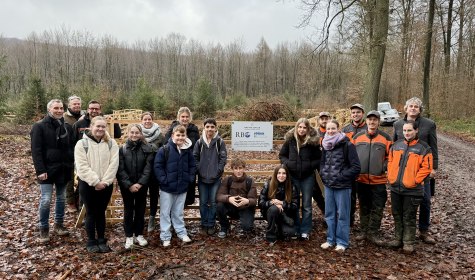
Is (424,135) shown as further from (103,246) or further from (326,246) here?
(103,246)

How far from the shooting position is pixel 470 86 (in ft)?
78.5

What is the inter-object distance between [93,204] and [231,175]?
2.04 m

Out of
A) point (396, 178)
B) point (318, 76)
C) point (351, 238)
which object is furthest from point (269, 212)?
point (318, 76)

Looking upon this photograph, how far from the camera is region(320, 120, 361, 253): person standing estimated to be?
472cm

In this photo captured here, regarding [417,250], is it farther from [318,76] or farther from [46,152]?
[318,76]

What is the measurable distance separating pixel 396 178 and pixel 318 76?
42215 millimetres

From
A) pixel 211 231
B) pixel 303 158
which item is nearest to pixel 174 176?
pixel 211 231

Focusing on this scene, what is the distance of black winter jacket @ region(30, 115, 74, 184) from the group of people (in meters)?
0.01

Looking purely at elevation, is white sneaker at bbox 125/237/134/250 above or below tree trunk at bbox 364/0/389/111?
below

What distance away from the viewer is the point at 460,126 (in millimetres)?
21156

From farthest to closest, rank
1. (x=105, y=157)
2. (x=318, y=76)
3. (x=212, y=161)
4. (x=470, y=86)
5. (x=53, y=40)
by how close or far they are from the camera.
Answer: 1. (x=53, y=40)
2. (x=318, y=76)
3. (x=470, y=86)
4. (x=212, y=161)
5. (x=105, y=157)

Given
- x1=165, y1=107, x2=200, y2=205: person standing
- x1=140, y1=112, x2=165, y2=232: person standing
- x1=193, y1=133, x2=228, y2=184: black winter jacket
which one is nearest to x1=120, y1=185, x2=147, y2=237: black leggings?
x1=140, y1=112, x2=165, y2=232: person standing

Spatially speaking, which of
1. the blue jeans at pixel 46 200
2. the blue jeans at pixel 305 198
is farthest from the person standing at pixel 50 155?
the blue jeans at pixel 305 198

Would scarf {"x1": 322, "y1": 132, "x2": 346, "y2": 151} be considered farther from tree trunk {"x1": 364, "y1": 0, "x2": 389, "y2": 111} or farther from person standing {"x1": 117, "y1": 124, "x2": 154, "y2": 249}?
tree trunk {"x1": 364, "y1": 0, "x2": 389, "y2": 111}
